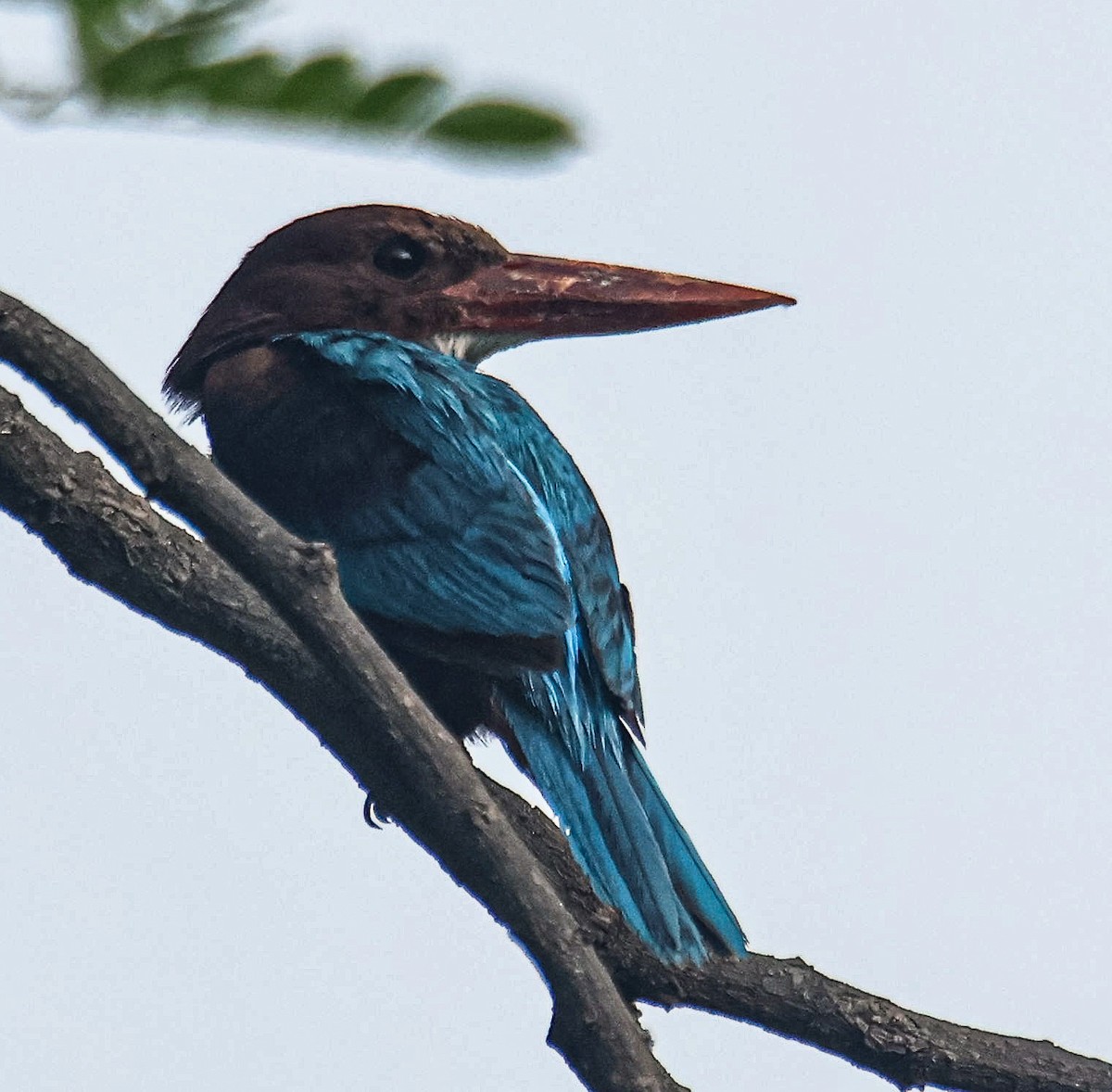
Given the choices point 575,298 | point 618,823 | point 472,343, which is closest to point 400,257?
point 472,343

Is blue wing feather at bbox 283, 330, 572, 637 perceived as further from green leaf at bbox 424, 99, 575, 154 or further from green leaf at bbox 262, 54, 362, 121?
green leaf at bbox 424, 99, 575, 154

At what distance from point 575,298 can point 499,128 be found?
331 centimetres

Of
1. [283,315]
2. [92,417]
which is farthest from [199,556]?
[283,315]

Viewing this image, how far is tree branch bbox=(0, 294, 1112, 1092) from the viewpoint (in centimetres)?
238

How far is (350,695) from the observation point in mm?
2432

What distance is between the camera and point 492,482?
13.0ft

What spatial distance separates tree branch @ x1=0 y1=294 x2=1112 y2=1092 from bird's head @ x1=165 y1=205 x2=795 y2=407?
6.70 feet

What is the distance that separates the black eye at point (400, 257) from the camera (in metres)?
4.98

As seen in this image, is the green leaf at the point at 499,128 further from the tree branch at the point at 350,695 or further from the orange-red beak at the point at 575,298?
the orange-red beak at the point at 575,298

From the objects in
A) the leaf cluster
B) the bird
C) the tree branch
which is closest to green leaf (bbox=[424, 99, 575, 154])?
the leaf cluster

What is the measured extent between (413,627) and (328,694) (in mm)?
993

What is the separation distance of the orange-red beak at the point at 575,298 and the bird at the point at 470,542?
0.14m

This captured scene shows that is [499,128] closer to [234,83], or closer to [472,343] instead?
[234,83]

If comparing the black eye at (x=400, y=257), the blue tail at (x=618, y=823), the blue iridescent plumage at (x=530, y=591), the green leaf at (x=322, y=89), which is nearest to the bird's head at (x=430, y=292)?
the black eye at (x=400, y=257)
